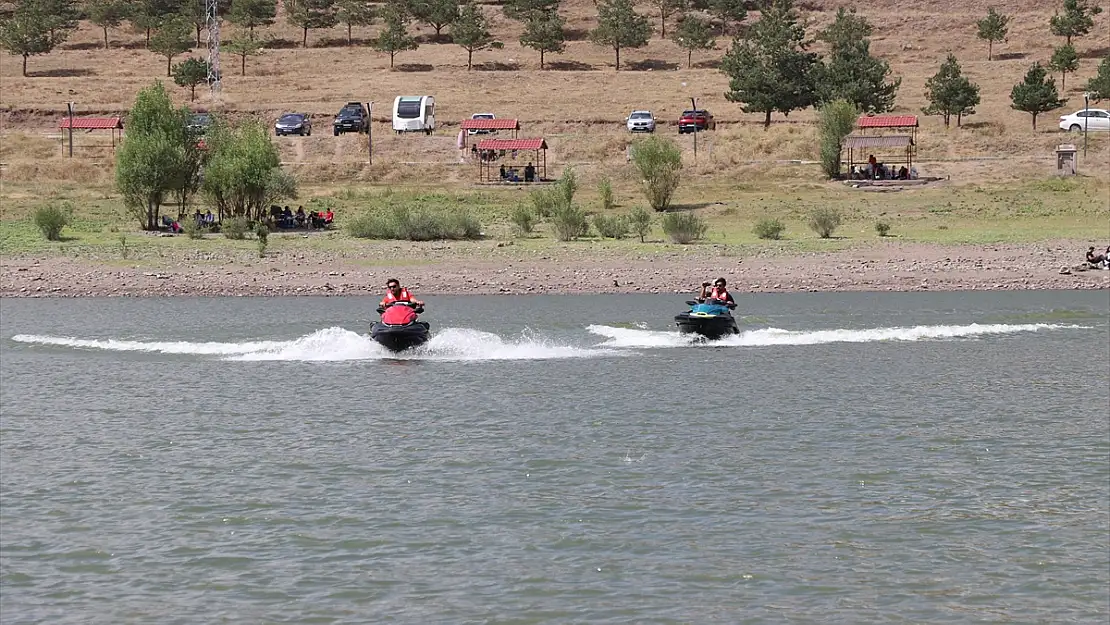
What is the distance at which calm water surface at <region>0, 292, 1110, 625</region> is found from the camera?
15.2 metres

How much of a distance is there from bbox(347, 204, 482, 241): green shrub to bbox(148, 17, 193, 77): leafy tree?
5975 centimetres

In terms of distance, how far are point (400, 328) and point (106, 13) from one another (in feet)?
331

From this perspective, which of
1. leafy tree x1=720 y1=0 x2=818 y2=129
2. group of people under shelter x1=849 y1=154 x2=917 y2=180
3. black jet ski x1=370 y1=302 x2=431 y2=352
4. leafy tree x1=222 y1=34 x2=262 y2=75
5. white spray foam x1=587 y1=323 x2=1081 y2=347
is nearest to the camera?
black jet ski x1=370 y1=302 x2=431 y2=352

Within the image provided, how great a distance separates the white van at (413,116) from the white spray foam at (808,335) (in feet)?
156

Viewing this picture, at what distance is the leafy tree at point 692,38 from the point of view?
11194 cm

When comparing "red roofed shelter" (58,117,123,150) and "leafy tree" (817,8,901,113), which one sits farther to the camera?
"leafy tree" (817,8,901,113)

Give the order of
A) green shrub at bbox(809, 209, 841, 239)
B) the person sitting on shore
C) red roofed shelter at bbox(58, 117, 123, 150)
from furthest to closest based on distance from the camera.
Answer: red roofed shelter at bbox(58, 117, 123, 150) < green shrub at bbox(809, 209, 841, 239) < the person sitting on shore

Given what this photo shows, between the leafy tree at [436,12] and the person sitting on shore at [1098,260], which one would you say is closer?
the person sitting on shore at [1098,260]

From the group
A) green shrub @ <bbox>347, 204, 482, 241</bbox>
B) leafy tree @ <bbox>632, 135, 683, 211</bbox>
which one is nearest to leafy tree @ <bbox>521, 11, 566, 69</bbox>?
leafy tree @ <bbox>632, 135, 683, 211</bbox>

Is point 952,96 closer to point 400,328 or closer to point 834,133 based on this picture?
point 834,133

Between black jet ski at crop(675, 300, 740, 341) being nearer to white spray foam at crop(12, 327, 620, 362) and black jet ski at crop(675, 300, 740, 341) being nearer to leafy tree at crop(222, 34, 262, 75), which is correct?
white spray foam at crop(12, 327, 620, 362)

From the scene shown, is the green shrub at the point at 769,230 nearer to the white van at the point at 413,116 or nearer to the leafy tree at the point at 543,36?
the white van at the point at 413,116

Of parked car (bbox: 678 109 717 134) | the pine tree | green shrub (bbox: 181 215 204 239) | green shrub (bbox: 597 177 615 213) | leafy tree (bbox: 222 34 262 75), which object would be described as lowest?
green shrub (bbox: 181 215 204 239)

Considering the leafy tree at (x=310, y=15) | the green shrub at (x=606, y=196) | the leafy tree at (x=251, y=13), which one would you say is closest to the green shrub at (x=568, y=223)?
the green shrub at (x=606, y=196)
